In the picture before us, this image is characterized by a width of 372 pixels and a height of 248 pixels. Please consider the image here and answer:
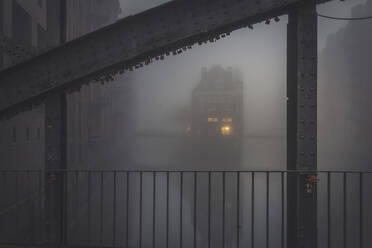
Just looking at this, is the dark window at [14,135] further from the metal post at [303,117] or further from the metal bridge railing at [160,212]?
the metal post at [303,117]

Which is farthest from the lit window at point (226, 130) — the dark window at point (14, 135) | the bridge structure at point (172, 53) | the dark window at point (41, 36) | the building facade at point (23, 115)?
the bridge structure at point (172, 53)

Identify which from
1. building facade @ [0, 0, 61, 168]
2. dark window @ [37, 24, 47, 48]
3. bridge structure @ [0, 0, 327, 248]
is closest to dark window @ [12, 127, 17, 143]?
building facade @ [0, 0, 61, 168]

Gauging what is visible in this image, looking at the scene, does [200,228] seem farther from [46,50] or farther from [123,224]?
[46,50]

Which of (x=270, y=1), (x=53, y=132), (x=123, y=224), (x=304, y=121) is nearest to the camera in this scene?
(x=270, y=1)

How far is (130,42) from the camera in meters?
4.10

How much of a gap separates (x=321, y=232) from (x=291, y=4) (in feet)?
94.6

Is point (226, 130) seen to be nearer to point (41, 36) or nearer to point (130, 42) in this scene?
point (41, 36)

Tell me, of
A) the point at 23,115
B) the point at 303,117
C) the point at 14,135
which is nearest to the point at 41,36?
the point at 23,115

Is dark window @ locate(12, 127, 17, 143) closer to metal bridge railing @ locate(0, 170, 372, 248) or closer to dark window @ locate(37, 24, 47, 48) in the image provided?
metal bridge railing @ locate(0, 170, 372, 248)

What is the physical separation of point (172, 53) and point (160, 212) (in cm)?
2728

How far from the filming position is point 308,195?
4.19 metres

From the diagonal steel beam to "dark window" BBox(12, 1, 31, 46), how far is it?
1181cm

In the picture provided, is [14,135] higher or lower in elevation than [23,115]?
lower

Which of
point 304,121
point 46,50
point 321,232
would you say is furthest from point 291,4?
point 321,232
